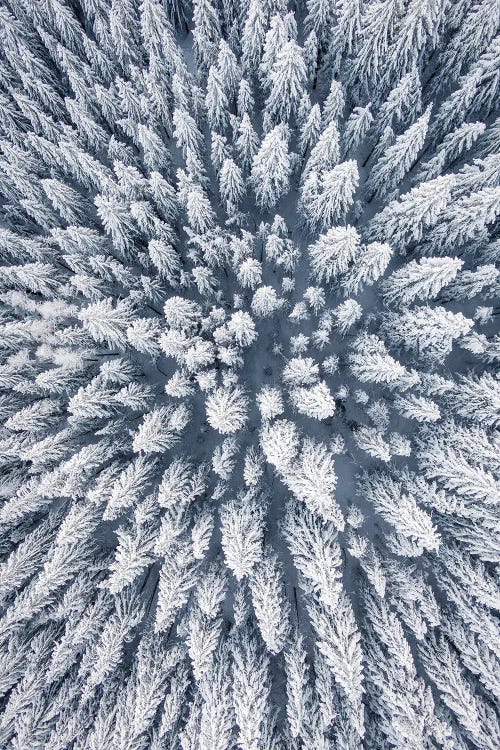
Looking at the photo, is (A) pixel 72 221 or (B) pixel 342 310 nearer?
(B) pixel 342 310

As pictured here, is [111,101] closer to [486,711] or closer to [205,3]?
[205,3]

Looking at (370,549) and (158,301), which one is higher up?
(158,301)

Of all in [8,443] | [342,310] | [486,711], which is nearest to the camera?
[486,711]

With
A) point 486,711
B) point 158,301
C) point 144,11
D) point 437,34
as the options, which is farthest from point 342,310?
point 486,711

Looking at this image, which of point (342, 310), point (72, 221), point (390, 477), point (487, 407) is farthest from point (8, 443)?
point (487, 407)

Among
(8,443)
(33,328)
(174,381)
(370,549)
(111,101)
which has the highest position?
(111,101)

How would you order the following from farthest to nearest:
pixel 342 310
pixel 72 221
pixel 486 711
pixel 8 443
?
pixel 72 221 < pixel 8 443 < pixel 342 310 < pixel 486 711

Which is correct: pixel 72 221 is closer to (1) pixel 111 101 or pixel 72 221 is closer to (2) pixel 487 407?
(1) pixel 111 101
